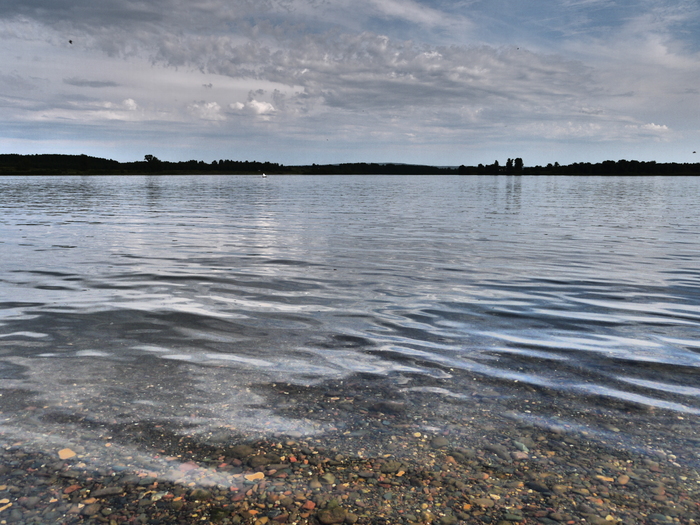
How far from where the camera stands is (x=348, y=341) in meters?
10.0

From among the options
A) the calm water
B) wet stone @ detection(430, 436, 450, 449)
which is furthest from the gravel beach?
the calm water

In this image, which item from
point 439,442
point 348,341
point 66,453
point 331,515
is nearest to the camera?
point 331,515

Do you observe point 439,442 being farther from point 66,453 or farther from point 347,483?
point 66,453

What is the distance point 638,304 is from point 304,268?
34.6ft

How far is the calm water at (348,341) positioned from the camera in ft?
22.2

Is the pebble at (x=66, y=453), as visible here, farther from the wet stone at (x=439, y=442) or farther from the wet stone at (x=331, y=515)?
the wet stone at (x=439, y=442)

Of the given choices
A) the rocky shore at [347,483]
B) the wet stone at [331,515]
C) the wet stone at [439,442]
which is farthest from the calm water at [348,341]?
the wet stone at [331,515]

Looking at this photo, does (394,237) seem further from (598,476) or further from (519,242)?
(598,476)

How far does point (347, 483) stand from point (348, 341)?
4.83 m

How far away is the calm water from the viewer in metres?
6.76

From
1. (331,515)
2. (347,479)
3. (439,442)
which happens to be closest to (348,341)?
(439,442)

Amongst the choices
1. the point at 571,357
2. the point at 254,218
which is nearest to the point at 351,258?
the point at 571,357

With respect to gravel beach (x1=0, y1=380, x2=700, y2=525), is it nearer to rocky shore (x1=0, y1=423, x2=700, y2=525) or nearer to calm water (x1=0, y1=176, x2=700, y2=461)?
rocky shore (x1=0, y1=423, x2=700, y2=525)

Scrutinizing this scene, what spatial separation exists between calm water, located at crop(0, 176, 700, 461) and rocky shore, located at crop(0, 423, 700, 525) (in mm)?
420
